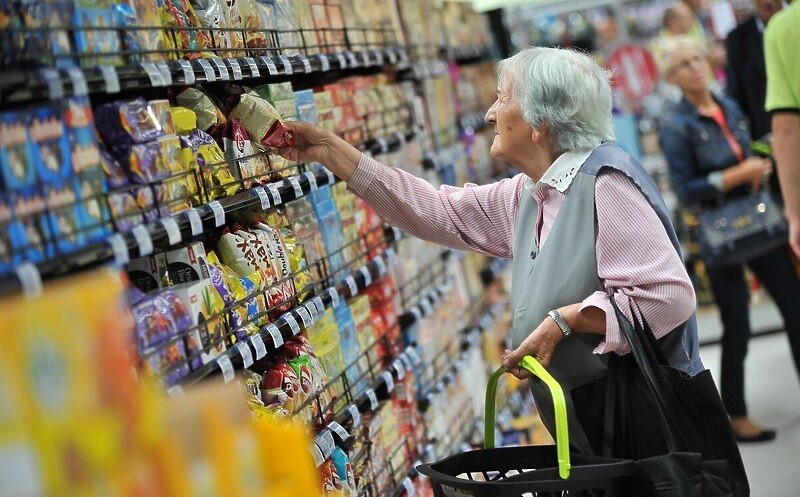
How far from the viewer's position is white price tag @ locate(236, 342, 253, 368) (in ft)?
8.21

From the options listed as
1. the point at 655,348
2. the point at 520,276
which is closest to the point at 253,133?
the point at 520,276

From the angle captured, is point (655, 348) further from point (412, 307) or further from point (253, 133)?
point (412, 307)

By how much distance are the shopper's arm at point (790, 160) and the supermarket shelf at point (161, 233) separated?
5.50 ft

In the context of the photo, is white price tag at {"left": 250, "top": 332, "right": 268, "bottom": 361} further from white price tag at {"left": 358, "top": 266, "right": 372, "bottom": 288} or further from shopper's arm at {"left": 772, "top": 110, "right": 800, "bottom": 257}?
shopper's arm at {"left": 772, "top": 110, "right": 800, "bottom": 257}

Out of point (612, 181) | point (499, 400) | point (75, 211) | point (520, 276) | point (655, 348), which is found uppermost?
point (75, 211)

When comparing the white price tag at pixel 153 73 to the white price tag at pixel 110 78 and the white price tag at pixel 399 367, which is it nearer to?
the white price tag at pixel 110 78

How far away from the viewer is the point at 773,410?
571 centimetres

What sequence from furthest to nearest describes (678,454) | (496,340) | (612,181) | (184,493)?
(496,340) → (612,181) → (678,454) → (184,493)

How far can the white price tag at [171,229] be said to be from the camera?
7.35 feet

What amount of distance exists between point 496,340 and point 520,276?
8.63ft

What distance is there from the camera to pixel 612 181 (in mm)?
2742

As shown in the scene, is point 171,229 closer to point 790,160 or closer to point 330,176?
point 330,176

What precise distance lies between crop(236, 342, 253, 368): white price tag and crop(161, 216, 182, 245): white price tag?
14.5 inches

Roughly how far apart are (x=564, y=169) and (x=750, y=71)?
11.1 ft
